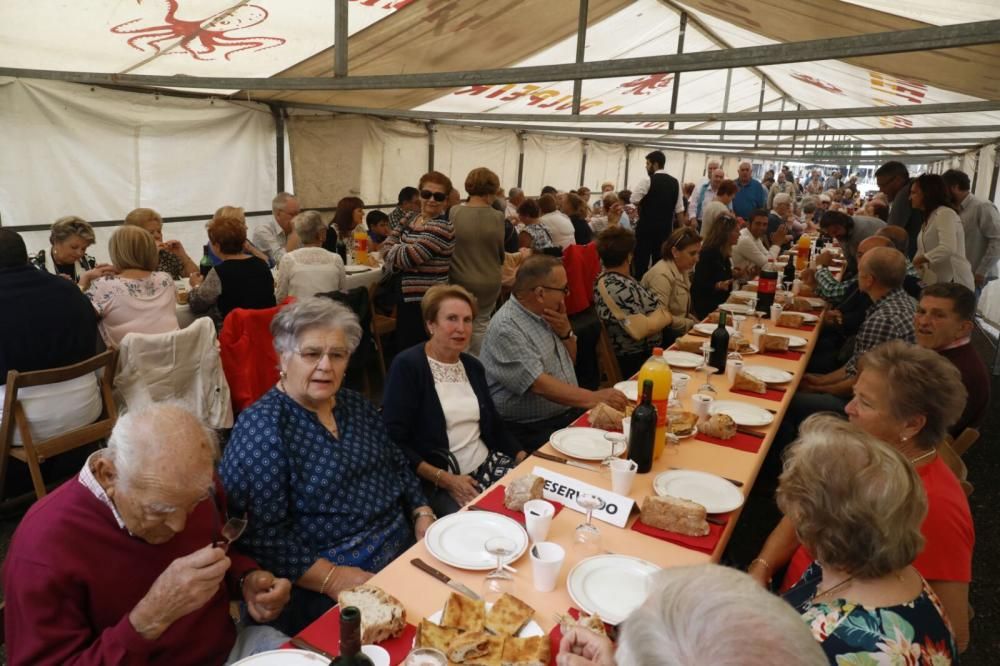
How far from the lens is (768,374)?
317cm

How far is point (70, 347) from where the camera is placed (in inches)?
122

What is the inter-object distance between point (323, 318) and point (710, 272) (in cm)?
414

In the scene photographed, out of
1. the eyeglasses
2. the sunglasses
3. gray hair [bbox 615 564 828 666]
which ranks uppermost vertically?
the sunglasses

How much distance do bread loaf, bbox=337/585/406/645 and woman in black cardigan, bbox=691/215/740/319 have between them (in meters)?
4.56

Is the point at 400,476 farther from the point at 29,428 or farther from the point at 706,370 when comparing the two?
the point at 29,428

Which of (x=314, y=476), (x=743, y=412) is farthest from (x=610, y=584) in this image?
(x=743, y=412)

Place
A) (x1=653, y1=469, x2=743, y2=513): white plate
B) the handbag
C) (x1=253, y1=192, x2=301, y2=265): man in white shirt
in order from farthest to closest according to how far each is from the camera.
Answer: (x1=253, y1=192, x2=301, y2=265): man in white shirt → the handbag → (x1=653, y1=469, x2=743, y2=513): white plate

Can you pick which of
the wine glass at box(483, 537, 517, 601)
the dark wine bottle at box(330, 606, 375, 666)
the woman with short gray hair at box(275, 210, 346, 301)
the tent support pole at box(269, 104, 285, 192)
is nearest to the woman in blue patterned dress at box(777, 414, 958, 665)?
the wine glass at box(483, 537, 517, 601)

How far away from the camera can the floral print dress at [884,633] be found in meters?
1.15

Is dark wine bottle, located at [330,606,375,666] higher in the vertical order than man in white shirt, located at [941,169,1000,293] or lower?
lower

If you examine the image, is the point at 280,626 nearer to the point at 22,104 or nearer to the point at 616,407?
the point at 616,407

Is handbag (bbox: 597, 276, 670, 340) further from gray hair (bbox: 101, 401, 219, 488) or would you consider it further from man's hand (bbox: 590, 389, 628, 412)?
A: gray hair (bbox: 101, 401, 219, 488)

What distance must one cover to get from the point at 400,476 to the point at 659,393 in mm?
993

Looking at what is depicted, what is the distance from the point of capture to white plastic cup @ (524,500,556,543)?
5.29ft
